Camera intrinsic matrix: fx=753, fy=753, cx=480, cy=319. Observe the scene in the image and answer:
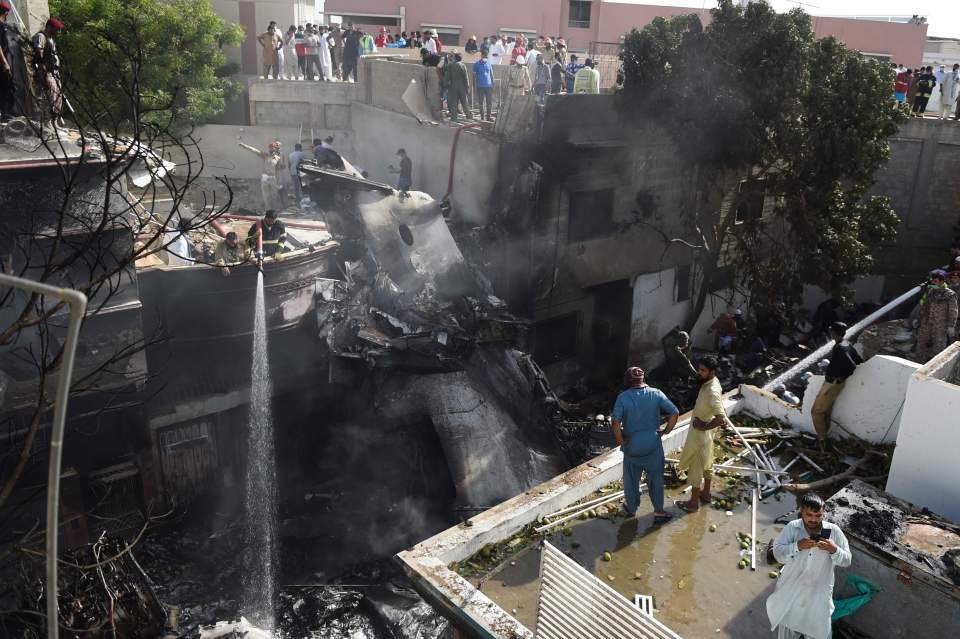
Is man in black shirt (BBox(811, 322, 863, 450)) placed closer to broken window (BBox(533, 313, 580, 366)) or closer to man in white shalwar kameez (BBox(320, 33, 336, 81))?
broken window (BBox(533, 313, 580, 366))

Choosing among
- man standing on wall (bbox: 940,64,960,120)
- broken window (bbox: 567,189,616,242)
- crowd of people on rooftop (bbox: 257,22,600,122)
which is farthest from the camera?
man standing on wall (bbox: 940,64,960,120)

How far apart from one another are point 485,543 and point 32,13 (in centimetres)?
1015

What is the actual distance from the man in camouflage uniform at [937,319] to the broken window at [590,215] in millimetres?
7278

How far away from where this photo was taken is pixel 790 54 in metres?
15.4

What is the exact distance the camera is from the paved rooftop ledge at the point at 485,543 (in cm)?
547

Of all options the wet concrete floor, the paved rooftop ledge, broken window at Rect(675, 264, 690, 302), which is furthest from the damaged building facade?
the wet concrete floor

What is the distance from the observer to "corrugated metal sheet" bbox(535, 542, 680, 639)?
199 inches

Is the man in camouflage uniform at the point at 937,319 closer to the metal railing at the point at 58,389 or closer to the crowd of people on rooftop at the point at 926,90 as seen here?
the metal railing at the point at 58,389

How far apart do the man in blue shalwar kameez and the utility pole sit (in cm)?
964

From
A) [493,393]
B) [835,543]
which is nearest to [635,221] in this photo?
[493,393]

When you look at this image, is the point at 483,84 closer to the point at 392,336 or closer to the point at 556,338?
the point at 556,338

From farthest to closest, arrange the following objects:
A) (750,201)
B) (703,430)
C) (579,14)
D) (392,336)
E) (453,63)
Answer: (579,14), (750,201), (453,63), (392,336), (703,430)

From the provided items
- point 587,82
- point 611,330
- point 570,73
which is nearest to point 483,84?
point 587,82

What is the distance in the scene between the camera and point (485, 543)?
6543mm
